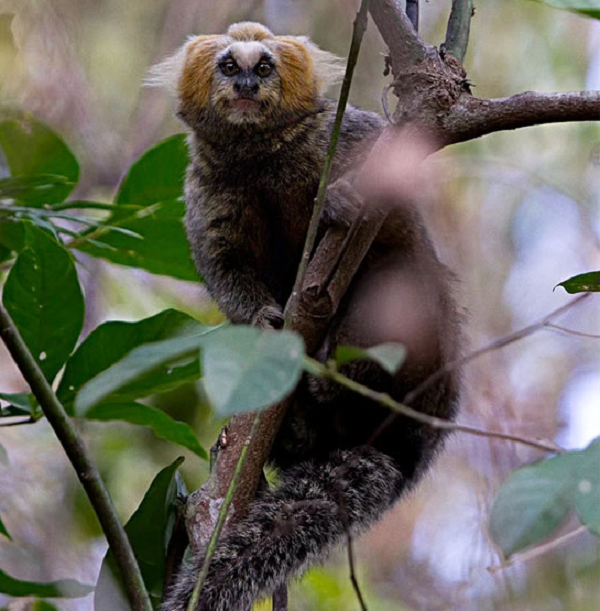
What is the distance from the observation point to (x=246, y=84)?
4.21 metres

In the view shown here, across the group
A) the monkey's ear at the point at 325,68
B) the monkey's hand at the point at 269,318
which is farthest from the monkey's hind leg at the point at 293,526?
the monkey's ear at the point at 325,68

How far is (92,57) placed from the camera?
805cm

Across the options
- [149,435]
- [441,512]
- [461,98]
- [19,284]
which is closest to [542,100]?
[461,98]

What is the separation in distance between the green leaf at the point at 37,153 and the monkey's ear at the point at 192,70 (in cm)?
120

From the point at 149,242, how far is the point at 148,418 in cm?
71

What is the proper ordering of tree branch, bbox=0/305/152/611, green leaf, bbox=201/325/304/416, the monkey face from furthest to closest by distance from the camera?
1. the monkey face
2. tree branch, bbox=0/305/152/611
3. green leaf, bbox=201/325/304/416

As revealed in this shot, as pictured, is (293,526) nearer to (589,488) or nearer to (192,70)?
(589,488)

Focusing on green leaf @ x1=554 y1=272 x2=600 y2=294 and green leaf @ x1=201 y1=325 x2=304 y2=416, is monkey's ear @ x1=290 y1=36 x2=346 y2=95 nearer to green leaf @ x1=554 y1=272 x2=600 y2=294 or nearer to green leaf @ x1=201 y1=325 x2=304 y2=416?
green leaf @ x1=554 y1=272 x2=600 y2=294

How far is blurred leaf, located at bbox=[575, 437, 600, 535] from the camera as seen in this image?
127 centimetres

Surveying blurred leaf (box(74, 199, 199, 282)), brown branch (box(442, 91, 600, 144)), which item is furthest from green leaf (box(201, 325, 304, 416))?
blurred leaf (box(74, 199, 199, 282))

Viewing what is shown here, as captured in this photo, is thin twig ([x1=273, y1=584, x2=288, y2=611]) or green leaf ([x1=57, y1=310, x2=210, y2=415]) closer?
green leaf ([x1=57, y1=310, x2=210, y2=415])

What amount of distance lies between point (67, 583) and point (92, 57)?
6.29 metres

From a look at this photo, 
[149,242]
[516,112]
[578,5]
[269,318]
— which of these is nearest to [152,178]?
[149,242]

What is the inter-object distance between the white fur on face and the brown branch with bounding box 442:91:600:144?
187 centimetres
